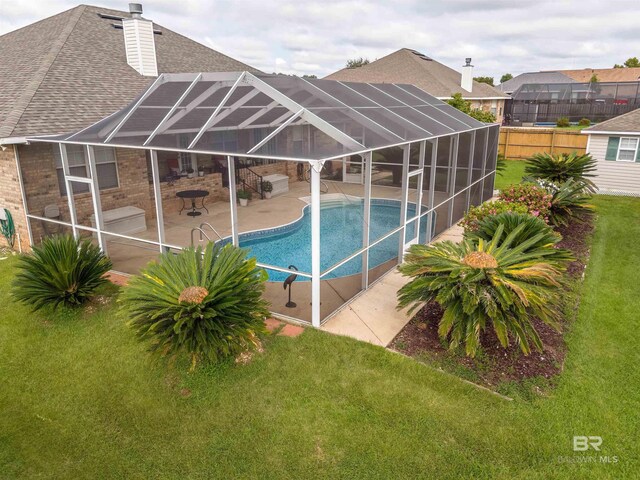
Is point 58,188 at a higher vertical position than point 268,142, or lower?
lower

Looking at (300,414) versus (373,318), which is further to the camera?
(373,318)

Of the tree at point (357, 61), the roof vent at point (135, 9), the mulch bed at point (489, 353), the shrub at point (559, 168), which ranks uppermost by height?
the tree at point (357, 61)

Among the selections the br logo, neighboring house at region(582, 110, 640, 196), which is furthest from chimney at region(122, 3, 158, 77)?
neighboring house at region(582, 110, 640, 196)

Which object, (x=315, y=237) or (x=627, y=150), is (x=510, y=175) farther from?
(x=315, y=237)

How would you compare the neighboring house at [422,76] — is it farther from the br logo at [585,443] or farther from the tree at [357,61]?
the tree at [357,61]

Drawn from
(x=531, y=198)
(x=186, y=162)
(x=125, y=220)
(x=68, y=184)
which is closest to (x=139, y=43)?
(x=186, y=162)

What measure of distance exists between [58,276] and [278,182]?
9993 mm

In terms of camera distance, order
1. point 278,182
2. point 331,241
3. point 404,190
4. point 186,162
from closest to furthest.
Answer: point 404,190, point 331,241, point 186,162, point 278,182

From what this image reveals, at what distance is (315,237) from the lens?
637 cm

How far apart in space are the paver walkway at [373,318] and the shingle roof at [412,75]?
2109 centimetres

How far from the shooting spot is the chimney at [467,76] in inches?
1168

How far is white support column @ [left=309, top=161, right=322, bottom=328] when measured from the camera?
20.1ft

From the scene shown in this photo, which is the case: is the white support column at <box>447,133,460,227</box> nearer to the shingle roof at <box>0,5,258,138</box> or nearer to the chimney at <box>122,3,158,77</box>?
the shingle roof at <box>0,5,258,138</box>

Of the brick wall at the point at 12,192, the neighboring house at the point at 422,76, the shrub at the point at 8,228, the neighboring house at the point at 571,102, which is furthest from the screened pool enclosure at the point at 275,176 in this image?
the neighboring house at the point at 571,102
